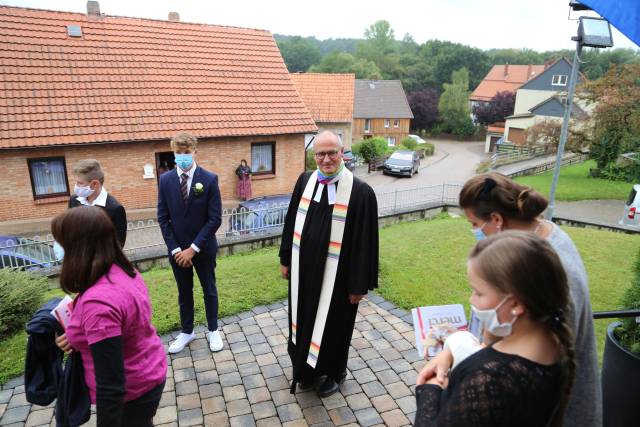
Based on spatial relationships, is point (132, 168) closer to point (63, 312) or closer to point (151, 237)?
point (151, 237)

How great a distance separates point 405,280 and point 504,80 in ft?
200

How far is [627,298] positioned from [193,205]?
3.99 m

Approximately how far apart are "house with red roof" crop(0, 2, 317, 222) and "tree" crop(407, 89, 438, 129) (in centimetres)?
3914

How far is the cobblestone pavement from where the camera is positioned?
366 cm

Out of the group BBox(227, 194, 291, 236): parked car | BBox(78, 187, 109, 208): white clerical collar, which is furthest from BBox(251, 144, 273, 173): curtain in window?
BBox(78, 187, 109, 208): white clerical collar

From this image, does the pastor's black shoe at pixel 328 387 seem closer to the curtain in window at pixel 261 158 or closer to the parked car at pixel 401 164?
the curtain in window at pixel 261 158

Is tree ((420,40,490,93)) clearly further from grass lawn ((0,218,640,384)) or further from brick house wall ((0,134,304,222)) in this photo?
grass lawn ((0,218,640,384))

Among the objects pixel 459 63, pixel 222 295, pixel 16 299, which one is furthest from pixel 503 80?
pixel 16 299

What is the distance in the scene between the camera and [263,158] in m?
17.2

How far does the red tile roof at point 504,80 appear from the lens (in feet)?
189

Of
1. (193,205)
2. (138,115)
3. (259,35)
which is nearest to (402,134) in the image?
(259,35)

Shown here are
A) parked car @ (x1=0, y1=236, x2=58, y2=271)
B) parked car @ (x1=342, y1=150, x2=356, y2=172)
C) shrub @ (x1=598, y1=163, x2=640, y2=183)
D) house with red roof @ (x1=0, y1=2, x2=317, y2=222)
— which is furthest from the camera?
parked car @ (x1=342, y1=150, x2=356, y2=172)

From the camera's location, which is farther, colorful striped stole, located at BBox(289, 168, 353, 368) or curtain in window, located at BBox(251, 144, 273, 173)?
curtain in window, located at BBox(251, 144, 273, 173)

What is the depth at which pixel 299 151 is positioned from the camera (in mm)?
17672
